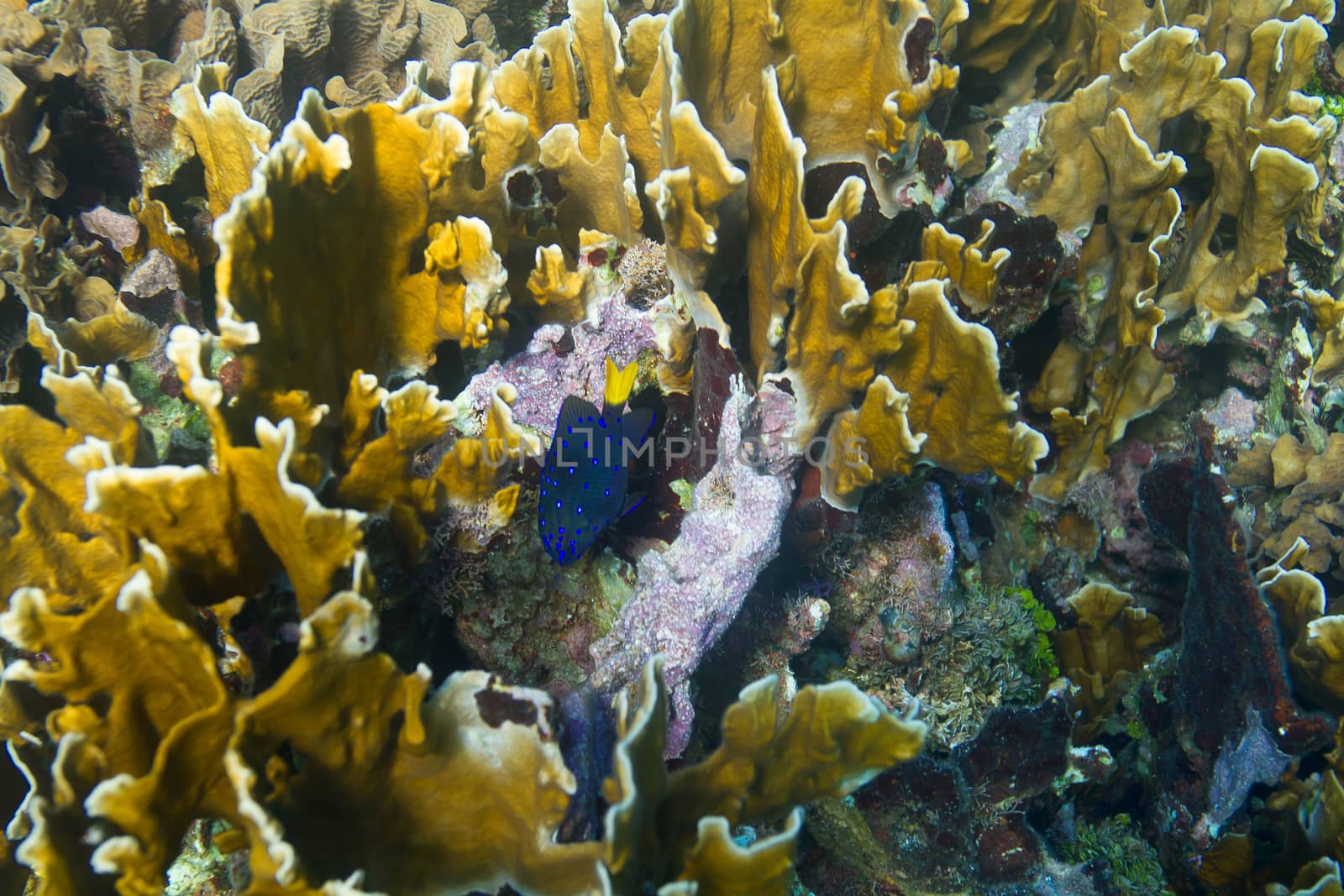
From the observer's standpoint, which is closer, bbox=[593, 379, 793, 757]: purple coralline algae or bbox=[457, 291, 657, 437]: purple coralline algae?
bbox=[593, 379, 793, 757]: purple coralline algae

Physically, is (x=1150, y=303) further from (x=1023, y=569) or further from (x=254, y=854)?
(x=254, y=854)

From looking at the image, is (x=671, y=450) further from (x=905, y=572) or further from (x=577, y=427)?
(x=905, y=572)

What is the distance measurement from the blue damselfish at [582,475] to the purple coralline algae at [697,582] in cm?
29

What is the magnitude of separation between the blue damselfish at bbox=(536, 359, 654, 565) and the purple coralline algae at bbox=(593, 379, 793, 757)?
29 cm

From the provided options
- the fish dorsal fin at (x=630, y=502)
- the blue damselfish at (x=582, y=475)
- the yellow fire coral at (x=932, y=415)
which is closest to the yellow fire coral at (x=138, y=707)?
the blue damselfish at (x=582, y=475)

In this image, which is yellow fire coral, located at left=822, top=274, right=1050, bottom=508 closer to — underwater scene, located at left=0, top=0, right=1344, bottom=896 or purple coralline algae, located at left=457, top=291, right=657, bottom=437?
underwater scene, located at left=0, top=0, right=1344, bottom=896

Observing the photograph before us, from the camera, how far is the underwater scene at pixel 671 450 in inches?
66.0

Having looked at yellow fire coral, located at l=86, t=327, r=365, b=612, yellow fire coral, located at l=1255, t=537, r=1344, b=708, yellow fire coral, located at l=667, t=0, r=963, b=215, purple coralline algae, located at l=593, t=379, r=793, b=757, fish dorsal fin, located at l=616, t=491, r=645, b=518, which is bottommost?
yellow fire coral, located at l=1255, t=537, r=1344, b=708

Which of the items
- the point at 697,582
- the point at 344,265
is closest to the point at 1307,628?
the point at 697,582

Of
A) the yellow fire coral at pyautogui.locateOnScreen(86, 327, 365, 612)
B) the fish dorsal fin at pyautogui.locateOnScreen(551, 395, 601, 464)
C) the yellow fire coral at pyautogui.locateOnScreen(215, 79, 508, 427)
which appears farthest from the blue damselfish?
the yellow fire coral at pyautogui.locateOnScreen(86, 327, 365, 612)

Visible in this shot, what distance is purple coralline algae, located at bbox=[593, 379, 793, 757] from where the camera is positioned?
7.61 ft

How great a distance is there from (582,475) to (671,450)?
64cm

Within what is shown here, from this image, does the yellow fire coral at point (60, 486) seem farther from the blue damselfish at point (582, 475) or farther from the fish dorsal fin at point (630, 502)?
the fish dorsal fin at point (630, 502)

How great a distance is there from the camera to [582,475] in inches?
84.1
